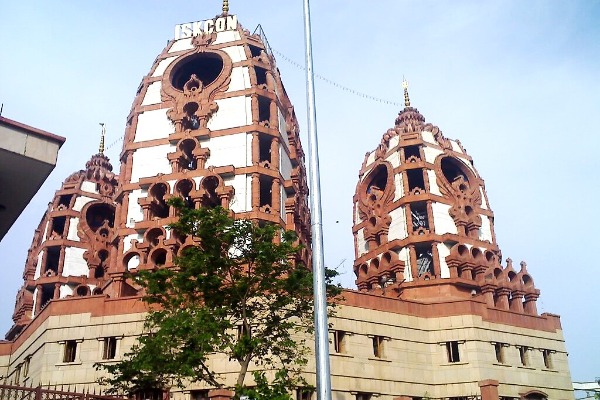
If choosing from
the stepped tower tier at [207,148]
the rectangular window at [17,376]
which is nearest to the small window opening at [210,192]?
the stepped tower tier at [207,148]

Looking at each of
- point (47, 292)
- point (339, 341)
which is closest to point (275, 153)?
point (339, 341)

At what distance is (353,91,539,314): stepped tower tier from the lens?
124ft

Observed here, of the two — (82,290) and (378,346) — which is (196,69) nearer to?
(82,290)

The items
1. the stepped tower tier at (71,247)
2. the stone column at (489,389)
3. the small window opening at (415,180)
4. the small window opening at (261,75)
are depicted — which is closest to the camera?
the stone column at (489,389)

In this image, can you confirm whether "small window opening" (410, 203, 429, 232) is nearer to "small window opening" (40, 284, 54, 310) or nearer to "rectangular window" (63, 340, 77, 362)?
"rectangular window" (63, 340, 77, 362)

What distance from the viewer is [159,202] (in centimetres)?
3509

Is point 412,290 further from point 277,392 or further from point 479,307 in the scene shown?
point 277,392

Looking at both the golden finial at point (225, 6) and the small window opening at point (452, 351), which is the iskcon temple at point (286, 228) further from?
the golden finial at point (225, 6)

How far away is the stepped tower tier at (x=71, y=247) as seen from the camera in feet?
145

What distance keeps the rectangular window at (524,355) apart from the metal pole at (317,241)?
90.3 ft

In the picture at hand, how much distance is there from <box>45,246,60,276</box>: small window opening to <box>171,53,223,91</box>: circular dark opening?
53.3 feet

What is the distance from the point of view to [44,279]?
1732 inches

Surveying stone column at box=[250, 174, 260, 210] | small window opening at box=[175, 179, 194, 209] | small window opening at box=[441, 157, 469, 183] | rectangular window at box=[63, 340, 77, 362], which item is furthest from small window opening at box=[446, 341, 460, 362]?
rectangular window at box=[63, 340, 77, 362]

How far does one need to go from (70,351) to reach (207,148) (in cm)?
1322
